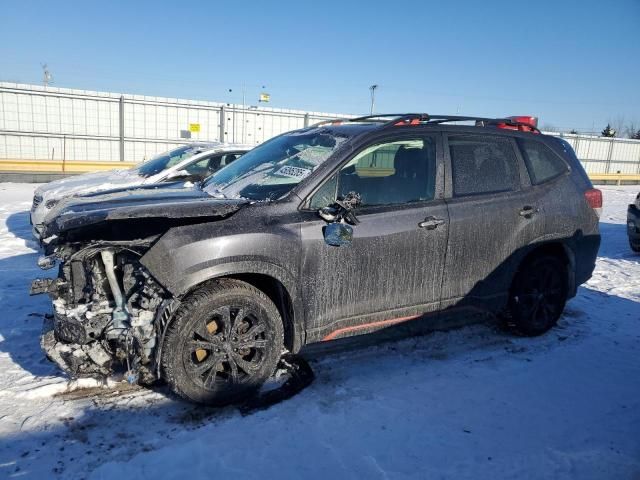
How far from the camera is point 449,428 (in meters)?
3.16

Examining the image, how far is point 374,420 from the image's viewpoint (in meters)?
3.21

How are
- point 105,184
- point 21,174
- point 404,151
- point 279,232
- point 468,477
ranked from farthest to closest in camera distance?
point 21,174, point 105,184, point 404,151, point 279,232, point 468,477

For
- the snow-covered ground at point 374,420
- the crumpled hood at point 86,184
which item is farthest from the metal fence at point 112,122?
the snow-covered ground at point 374,420

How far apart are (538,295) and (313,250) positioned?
2.49m

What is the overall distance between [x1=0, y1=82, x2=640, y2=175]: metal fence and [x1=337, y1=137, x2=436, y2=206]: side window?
55.1ft

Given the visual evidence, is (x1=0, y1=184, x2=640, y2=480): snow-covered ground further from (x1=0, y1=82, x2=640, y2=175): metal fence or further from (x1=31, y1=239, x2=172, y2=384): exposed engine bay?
(x1=0, y1=82, x2=640, y2=175): metal fence

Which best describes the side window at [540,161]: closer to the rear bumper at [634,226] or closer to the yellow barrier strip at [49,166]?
the rear bumper at [634,226]

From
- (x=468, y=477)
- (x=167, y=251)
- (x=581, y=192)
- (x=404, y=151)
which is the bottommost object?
(x=468, y=477)

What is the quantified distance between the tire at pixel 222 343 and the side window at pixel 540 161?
2766 mm

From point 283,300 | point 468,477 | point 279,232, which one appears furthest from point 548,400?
point 279,232

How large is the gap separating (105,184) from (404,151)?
226 inches

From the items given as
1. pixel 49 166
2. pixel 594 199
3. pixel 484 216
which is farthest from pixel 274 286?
pixel 49 166

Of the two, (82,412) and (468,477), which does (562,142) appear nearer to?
(468,477)

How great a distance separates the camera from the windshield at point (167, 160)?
8305mm
